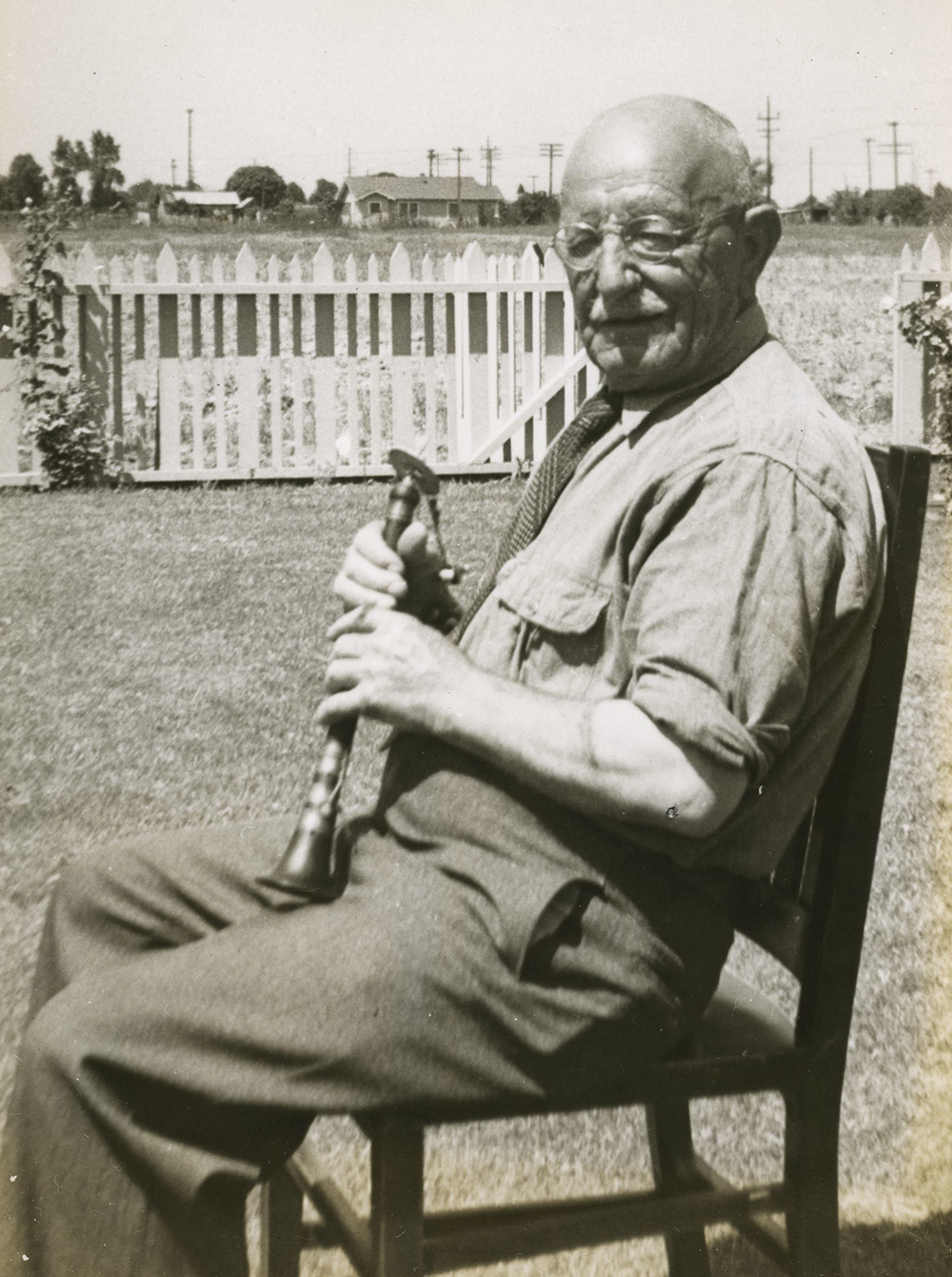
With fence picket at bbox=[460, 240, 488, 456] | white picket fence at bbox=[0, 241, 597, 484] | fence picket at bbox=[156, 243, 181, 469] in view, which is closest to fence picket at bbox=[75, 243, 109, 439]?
white picket fence at bbox=[0, 241, 597, 484]

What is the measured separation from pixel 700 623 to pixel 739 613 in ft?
0.14

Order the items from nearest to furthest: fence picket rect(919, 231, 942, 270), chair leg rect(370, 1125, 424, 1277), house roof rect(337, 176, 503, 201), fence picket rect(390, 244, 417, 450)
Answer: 1. chair leg rect(370, 1125, 424, 1277)
2. fence picket rect(919, 231, 942, 270)
3. fence picket rect(390, 244, 417, 450)
4. house roof rect(337, 176, 503, 201)

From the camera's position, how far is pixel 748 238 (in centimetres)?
185

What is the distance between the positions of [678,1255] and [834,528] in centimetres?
119

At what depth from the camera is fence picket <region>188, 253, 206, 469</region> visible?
8984mm

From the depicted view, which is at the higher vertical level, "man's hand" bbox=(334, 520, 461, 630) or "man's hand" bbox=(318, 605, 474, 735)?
"man's hand" bbox=(334, 520, 461, 630)

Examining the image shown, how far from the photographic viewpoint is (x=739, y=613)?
159 cm

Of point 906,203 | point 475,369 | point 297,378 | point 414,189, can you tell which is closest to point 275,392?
point 297,378

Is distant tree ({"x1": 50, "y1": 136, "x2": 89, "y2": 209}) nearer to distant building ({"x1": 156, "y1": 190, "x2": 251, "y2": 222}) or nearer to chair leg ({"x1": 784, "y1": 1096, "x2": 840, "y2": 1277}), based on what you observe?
distant building ({"x1": 156, "y1": 190, "x2": 251, "y2": 222})

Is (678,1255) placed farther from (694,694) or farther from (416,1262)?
(694,694)

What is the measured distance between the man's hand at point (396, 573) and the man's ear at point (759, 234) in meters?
0.54

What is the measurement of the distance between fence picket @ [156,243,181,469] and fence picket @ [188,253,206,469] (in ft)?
0.31

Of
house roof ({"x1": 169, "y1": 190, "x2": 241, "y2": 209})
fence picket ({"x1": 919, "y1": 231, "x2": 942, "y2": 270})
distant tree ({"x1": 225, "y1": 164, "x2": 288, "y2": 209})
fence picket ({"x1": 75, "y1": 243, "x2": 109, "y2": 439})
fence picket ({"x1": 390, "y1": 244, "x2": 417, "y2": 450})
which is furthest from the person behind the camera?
house roof ({"x1": 169, "y1": 190, "x2": 241, "y2": 209})

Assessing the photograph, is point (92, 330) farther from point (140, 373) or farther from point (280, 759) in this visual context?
point (280, 759)
